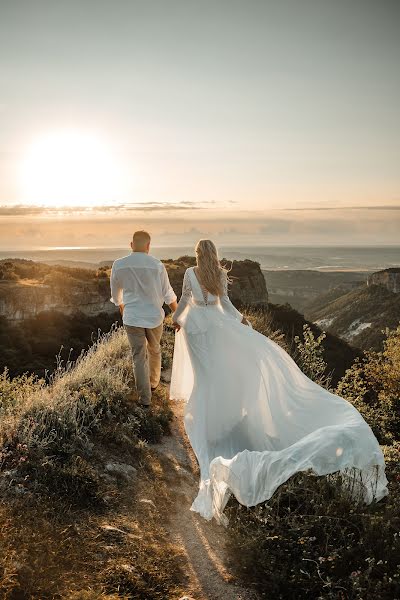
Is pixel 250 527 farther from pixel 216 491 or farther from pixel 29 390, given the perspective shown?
pixel 29 390

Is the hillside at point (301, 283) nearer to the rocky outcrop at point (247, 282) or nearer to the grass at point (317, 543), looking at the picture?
the rocky outcrop at point (247, 282)

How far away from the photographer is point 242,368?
594 centimetres

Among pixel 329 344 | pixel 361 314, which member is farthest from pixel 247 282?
pixel 361 314

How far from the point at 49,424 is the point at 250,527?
7.87 ft

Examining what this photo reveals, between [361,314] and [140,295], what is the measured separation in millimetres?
86499

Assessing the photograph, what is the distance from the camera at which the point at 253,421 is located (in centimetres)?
563

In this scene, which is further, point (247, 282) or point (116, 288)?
point (247, 282)

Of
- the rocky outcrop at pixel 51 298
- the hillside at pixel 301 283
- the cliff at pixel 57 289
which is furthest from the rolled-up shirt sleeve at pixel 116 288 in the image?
the hillside at pixel 301 283

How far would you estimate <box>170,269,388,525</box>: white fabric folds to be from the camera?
14.0 feet

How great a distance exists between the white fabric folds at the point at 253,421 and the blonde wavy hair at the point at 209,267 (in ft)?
0.48

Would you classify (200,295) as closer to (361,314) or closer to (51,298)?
(51,298)

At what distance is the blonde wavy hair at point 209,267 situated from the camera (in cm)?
622

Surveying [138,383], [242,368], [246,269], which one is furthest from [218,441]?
[246,269]

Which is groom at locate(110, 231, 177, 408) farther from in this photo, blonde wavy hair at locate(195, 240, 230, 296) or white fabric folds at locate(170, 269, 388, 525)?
blonde wavy hair at locate(195, 240, 230, 296)
